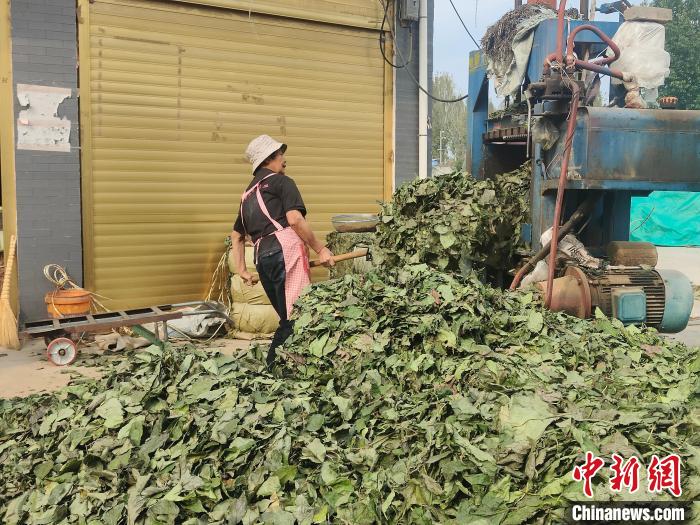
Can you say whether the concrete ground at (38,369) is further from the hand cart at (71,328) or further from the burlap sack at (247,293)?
the burlap sack at (247,293)

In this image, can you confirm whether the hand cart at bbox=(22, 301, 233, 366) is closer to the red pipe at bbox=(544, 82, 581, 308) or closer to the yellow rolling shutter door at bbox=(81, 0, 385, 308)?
the yellow rolling shutter door at bbox=(81, 0, 385, 308)

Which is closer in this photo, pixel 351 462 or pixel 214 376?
pixel 351 462

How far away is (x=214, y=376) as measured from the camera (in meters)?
→ 4.24

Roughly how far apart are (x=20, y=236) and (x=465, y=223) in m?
5.01

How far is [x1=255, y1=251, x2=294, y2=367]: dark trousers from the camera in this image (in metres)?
5.30

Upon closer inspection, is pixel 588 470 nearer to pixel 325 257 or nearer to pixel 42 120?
pixel 325 257

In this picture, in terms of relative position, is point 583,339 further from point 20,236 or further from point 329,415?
point 20,236

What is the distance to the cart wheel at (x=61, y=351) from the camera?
21.7 ft

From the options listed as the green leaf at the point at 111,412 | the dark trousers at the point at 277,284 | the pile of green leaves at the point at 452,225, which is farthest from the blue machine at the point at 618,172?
the green leaf at the point at 111,412

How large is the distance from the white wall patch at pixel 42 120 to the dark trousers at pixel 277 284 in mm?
3833

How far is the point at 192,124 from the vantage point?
28.7 feet

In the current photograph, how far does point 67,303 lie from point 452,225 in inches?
170

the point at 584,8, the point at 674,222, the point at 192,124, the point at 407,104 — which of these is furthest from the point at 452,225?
the point at 674,222

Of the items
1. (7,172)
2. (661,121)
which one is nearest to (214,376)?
(661,121)
